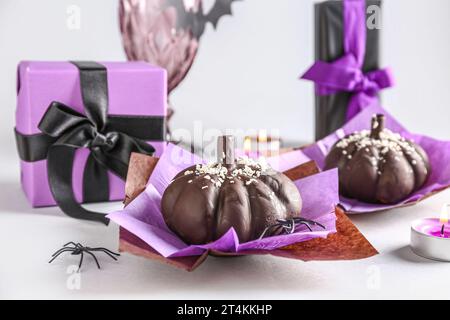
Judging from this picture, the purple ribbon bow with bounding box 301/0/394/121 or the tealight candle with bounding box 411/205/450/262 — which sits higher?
the purple ribbon bow with bounding box 301/0/394/121

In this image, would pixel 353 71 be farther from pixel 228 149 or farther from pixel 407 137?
pixel 228 149

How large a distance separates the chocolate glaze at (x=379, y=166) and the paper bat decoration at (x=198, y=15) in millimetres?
584

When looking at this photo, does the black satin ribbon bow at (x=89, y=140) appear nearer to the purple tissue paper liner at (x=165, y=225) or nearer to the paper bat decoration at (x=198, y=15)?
the purple tissue paper liner at (x=165, y=225)

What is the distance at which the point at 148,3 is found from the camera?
5.82 feet

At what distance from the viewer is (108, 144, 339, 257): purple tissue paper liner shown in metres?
1.03

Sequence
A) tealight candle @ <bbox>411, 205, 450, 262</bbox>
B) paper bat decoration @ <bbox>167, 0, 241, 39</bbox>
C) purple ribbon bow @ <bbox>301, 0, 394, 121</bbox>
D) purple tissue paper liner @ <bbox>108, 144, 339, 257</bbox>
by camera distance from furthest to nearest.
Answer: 1. purple ribbon bow @ <bbox>301, 0, 394, 121</bbox>
2. paper bat decoration @ <bbox>167, 0, 241, 39</bbox>
3. tealight candle @ <bbox>411, 205, 450, 262</bbox>
4. purple tissue paper liner @ <bbox>108, 144, 339, 257</bbox>

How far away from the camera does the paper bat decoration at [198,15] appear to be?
181 centimetres

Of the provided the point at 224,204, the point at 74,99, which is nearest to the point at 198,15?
the point at 74,99

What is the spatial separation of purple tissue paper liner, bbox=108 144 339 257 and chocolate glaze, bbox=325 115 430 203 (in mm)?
207

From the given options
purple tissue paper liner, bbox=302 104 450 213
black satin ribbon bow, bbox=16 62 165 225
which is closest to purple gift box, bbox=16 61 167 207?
black satin ribbon bow, bbox=16 62 165 225

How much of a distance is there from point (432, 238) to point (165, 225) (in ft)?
1.41

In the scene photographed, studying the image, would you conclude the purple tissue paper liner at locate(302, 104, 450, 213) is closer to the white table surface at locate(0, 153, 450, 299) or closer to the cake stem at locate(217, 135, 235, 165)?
the white table surface at locate(0, 153, 450, 299)

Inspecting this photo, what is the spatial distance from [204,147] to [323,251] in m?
0.83
